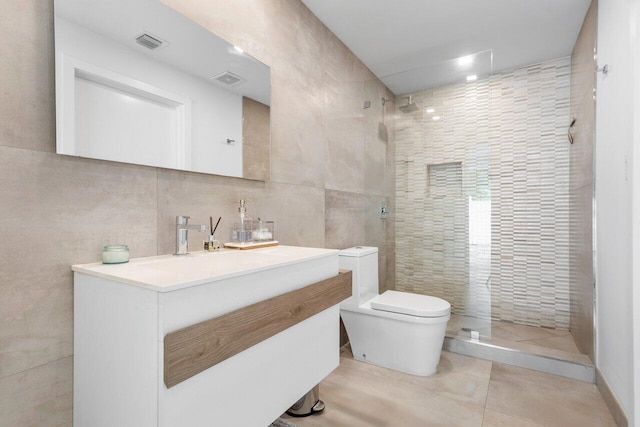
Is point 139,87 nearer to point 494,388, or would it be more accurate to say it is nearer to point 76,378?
point 76,378

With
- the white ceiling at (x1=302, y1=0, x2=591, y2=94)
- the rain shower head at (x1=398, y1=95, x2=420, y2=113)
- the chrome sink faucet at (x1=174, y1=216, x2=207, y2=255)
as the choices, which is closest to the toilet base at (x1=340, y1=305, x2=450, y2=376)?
the chrome sink faucet at (x1=174, y1=216, x2=207, y2=255)

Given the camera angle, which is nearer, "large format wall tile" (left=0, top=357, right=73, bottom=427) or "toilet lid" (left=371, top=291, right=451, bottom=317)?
"large format wall tile" (left=0, top=357, right=73, bottom=427)

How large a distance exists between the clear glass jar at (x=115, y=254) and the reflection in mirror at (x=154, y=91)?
30cm

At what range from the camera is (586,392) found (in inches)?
74.3

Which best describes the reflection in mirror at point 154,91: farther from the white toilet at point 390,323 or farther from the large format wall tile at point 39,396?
the white toilet at point 390,323

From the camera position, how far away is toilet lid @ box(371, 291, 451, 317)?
6.64 ft

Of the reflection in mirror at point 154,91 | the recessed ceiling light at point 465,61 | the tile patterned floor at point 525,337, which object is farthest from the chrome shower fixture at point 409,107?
the tile patterned floor at point 525,337

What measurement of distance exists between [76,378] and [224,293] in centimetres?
60

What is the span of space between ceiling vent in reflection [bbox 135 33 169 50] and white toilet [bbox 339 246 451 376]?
1.61 metres

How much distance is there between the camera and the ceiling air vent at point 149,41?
3.95 feet

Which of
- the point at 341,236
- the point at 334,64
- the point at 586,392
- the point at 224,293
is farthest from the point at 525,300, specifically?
the point at 224,293

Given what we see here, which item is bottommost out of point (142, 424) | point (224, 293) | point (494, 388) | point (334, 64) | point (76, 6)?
point (494, 388)

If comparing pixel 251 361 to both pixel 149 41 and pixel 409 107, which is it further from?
pixel 409 107

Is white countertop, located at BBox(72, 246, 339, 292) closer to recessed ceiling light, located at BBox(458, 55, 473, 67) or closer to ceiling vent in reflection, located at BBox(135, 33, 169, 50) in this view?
ceiling vent in reflection, located at BBox(135, 33, 169, 50)
